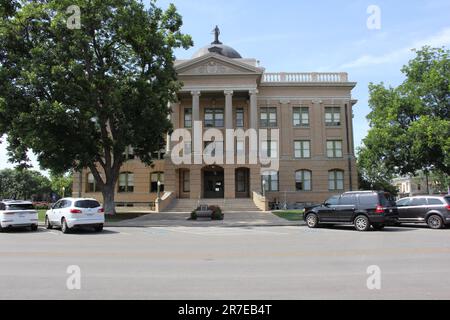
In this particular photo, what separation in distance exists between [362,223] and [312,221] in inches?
111

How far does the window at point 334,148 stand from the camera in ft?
152

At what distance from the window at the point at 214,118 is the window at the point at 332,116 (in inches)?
459

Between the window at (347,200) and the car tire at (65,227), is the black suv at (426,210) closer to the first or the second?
the window at (347,200)

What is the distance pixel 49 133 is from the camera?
27.0 m

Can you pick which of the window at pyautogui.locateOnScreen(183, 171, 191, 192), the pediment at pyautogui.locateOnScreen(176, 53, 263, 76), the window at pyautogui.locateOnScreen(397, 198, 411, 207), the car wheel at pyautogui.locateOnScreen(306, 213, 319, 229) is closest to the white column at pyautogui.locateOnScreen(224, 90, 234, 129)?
the pediment at pyautogui.locateOnScreen(176, 53, 263, 76)

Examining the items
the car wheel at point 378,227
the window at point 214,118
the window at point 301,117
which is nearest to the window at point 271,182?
the window at point 301,117

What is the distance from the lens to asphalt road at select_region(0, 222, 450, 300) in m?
6.88

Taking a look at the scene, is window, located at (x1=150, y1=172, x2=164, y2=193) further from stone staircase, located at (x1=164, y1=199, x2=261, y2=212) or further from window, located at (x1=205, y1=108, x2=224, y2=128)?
window, located at (x1=205, y1=108, x2=224, y2=128)

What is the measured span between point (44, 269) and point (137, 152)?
24.0m

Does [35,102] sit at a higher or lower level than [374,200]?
higher

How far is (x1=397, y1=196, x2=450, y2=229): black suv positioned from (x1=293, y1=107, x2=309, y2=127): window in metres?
24.6
